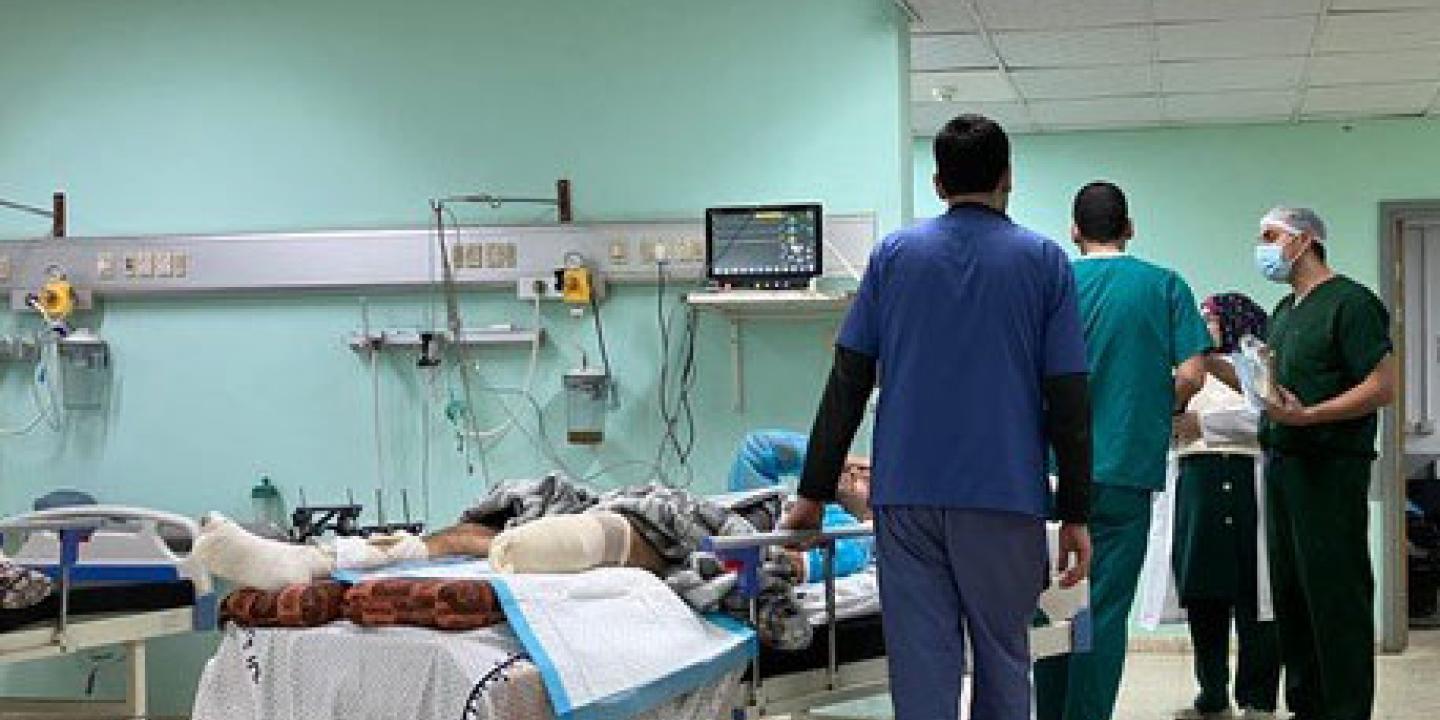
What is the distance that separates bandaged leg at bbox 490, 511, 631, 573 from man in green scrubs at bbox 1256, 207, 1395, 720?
2332 millimetres

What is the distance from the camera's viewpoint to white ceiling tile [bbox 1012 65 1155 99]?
610 cm

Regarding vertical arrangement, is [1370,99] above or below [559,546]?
above

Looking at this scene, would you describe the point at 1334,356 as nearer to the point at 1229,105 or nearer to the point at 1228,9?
the point at 1228,9

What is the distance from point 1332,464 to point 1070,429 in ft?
6.13

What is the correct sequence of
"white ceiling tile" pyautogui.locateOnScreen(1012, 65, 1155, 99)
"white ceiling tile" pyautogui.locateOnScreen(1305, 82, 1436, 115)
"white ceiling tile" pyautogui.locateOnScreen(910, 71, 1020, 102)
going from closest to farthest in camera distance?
"white ceiling tile" pyautogui.locateOnScreen(1012, 65, 1155, 99)
"white ceiling tile" pyautogui.locateOnScreen(910, 71, 1020, 102)
"white ceiling tile" pyautogui.locateOnScreen(1305, 82, 1436, 115)

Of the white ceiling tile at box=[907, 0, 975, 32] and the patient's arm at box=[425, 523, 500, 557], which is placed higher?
the white ceiling tile at box=[907, 0, 975, 32]

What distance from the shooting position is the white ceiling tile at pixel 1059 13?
16.6 feet

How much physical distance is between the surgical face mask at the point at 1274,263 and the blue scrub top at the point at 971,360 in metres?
2.00

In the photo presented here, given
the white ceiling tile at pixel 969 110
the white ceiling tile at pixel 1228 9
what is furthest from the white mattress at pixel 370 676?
the white ceiling tile at pixel 969 110

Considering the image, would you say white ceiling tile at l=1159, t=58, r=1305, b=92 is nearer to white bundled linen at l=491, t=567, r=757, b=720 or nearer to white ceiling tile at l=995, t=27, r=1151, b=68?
white ceiling tile at l=995, t=27, r=1151, b=68

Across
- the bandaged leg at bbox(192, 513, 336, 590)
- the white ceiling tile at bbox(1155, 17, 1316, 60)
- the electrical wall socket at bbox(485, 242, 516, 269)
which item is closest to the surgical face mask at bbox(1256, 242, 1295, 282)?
the white ceiling tile at bbox(1155, 17, 1316, 60)

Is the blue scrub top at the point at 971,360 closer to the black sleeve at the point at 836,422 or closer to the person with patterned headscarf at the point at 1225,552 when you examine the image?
the black sleeve at the point at 836,422

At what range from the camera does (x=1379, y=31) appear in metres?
5.45

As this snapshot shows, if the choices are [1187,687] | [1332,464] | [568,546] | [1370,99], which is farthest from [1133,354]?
[1370,99]
